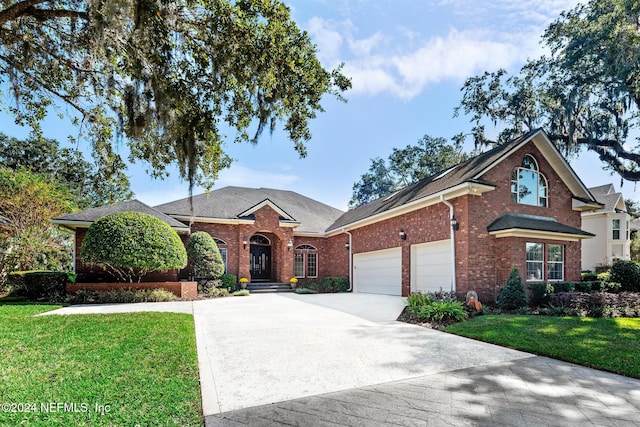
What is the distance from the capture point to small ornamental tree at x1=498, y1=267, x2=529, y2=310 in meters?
9.26

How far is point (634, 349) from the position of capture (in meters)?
5.20

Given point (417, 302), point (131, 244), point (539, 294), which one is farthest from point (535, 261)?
point (131, 244)

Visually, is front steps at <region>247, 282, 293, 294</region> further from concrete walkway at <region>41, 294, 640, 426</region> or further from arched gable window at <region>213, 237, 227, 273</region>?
concrete walkway at <region>41, 294, 640, 426</region>

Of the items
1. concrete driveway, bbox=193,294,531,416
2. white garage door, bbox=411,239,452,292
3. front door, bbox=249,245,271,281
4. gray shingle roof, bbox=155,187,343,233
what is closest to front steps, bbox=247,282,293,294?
front door, bbox=249,245,271,281

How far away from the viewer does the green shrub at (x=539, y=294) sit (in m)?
9.99

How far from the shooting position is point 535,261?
35.9 feet

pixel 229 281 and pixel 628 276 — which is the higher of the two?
pixel 628 276

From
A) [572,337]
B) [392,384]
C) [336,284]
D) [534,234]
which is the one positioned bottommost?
[336,284]

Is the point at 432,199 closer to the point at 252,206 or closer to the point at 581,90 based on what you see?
the point at 581,90

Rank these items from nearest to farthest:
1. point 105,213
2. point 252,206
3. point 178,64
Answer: point 178,64
point 105,213
point 252,206

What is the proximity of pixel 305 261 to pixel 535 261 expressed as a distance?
471 inches

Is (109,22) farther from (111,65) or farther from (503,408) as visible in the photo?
(503,408)

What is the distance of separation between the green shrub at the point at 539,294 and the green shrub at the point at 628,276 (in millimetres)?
3592

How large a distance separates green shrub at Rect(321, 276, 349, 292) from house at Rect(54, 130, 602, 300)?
1.28ft
